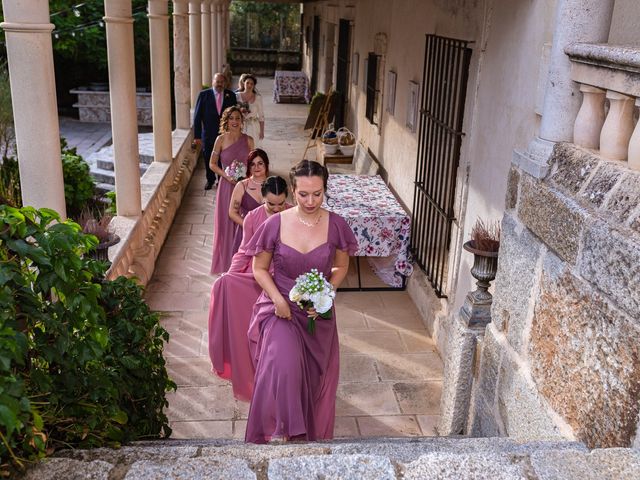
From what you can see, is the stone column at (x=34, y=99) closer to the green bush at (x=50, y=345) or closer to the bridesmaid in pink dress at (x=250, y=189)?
the bridesmaid in pink dress at (x=250, y=189)

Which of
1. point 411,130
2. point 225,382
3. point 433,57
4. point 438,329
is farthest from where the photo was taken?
point 411,130

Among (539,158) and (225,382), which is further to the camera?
(225,382)

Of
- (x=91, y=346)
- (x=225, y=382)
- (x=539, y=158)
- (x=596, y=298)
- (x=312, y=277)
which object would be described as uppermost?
(x=539, y=158)

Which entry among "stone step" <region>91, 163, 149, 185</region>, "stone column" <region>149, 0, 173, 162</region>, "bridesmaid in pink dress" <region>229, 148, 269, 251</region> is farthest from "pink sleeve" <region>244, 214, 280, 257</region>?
"stone step" <region>91, 163, 149, 185</region>

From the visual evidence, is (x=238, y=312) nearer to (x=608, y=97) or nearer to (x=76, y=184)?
(x=608, y=97)

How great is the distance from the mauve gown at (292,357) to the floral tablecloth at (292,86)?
19.0 m

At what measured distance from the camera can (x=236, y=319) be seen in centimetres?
498

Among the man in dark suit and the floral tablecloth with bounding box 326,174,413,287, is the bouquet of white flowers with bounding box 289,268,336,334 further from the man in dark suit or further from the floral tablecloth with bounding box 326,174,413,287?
the man in dark suit

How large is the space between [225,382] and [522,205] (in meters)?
2.91

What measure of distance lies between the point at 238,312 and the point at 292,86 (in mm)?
18405

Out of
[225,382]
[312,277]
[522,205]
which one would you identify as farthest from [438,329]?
[522,205]

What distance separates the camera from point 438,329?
580cm

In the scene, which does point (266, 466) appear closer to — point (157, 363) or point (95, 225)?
point (157, 363)

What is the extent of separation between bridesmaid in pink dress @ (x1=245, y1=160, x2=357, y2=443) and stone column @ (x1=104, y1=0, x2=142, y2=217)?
2.94 meters
